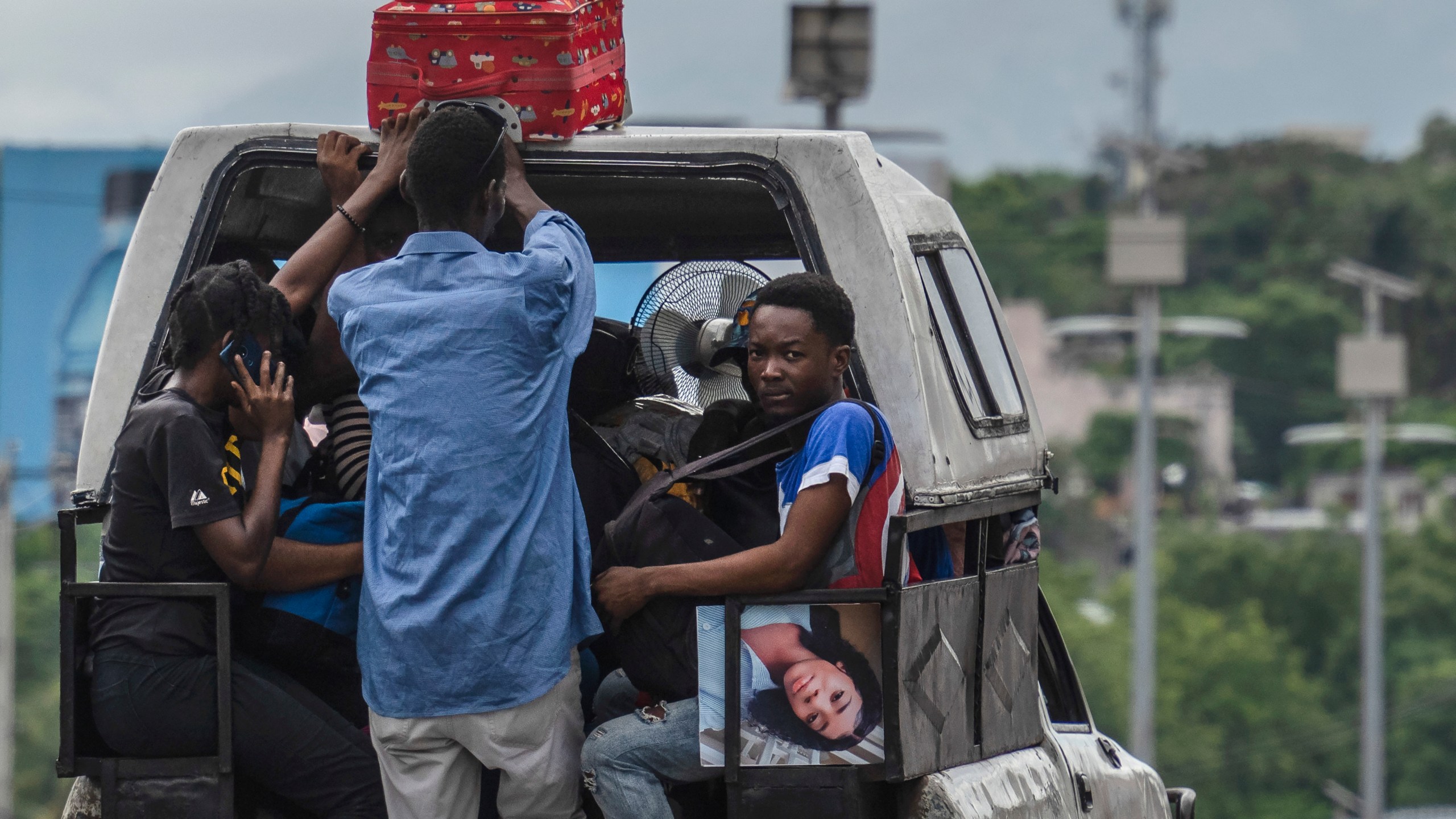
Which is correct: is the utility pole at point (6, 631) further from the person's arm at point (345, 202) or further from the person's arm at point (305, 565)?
the person's arm at point (305, 565)

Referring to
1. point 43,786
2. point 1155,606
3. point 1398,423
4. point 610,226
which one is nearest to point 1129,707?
point 1155,606

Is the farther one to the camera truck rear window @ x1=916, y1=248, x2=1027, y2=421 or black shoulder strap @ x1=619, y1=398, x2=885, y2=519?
truck rear window @ x1=916, y1=248, x2=1027, y2=421

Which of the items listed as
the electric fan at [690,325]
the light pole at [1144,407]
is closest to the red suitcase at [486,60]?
the electric fan at [690,325]

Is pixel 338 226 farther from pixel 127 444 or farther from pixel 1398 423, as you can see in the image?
pixel 1398 423

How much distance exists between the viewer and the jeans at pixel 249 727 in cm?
400

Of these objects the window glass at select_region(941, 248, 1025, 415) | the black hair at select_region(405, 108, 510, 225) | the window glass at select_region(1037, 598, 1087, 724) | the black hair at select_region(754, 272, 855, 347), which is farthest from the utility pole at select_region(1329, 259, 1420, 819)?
the black hair at select_region(405, 108, 510, 225)

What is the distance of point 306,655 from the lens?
4.27 metres

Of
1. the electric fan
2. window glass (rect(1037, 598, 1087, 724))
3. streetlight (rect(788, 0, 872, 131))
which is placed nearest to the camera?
the electric fan

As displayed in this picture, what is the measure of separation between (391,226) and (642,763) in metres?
1.38

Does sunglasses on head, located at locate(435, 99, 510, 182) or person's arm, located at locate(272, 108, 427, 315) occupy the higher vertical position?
sunglasses on head, located at locate(435, 99, 510, 182)

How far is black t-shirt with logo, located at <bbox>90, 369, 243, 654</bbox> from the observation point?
155 inches

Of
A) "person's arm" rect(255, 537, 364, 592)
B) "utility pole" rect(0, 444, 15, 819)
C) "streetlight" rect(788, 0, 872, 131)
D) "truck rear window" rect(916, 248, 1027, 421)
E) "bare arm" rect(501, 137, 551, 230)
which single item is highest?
"streetlight" rect(788, 0, 872, 131)

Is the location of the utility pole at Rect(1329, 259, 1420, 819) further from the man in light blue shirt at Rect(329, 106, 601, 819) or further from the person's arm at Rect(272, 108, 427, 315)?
the man in light blue shirt at Rect(329, 106, 601, 819)

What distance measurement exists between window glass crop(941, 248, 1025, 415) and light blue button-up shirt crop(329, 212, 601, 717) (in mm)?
1028
